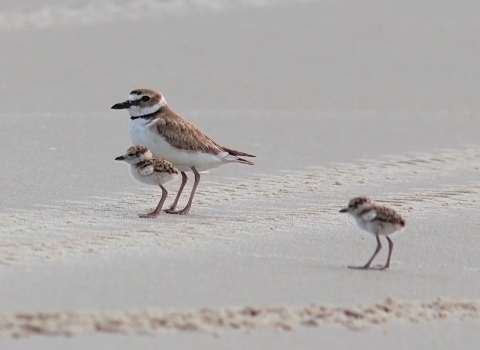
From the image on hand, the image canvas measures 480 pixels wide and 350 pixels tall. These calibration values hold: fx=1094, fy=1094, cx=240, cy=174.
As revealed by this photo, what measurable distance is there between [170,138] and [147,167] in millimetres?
388

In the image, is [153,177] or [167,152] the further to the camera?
[167,152]

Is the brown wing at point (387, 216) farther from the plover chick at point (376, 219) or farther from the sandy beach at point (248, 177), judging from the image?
the sandy beach at point (248, 177)

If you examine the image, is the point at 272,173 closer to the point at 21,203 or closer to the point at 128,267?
the point at 21,203

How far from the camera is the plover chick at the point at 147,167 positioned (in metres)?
7.76

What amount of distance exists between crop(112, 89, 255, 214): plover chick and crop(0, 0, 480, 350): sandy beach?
30 cm

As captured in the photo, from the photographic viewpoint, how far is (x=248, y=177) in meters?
9.07

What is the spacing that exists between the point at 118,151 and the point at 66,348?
543cm

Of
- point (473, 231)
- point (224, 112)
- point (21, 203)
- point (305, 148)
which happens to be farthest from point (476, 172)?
point (21, 203)

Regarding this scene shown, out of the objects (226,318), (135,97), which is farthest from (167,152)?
(226,318)

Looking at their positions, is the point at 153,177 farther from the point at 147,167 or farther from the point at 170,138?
the point at 170,138

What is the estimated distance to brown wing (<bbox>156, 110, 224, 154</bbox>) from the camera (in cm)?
803

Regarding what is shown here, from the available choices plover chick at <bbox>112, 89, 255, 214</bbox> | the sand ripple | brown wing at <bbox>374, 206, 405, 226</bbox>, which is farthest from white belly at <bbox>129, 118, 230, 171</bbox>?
the sand ripple

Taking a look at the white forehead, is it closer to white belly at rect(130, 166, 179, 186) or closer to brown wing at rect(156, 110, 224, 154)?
brown wing at rect(156, 110, 224, 154)

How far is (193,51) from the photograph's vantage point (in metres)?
14.1
